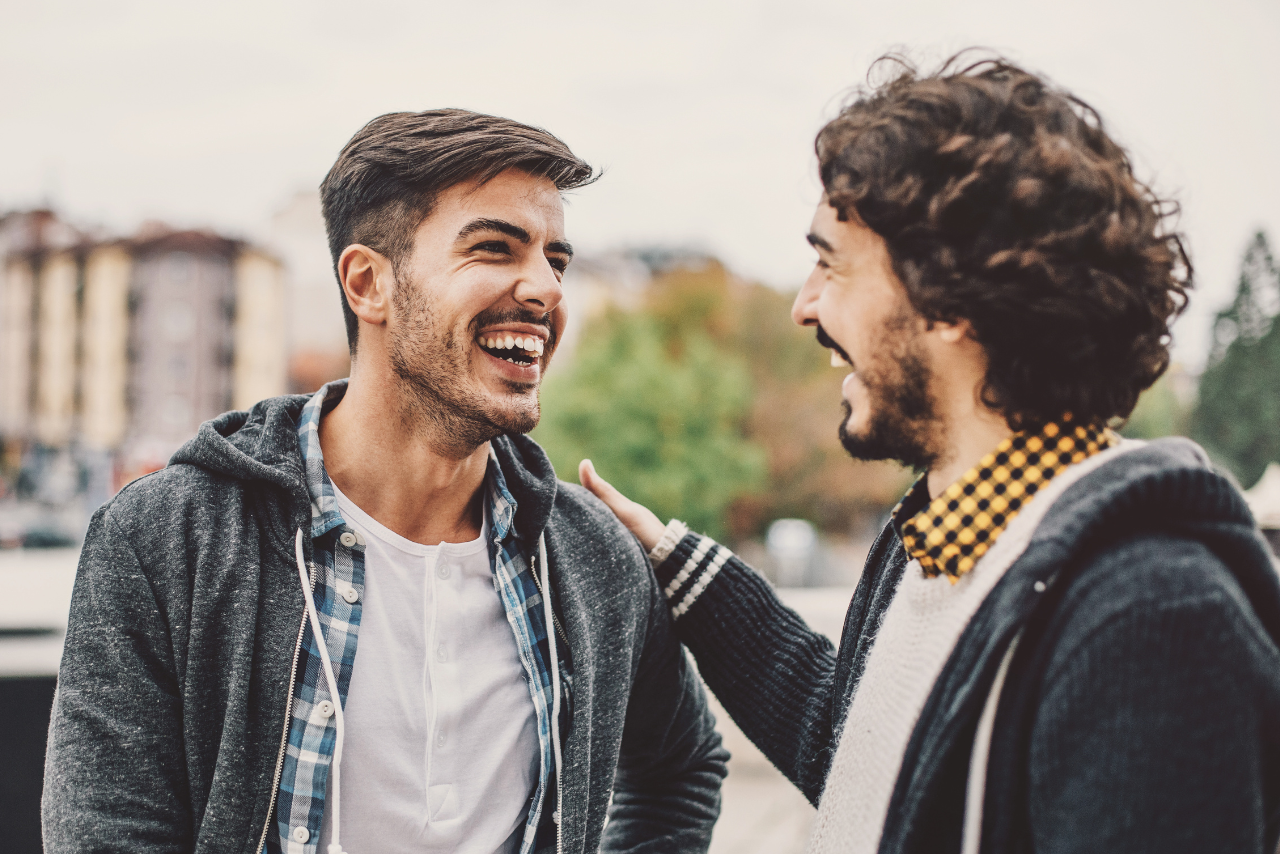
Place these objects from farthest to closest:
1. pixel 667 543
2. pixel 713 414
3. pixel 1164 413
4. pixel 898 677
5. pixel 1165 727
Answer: pixel 713 414 < pixel 1164 413 < pixel 667 543 < pixel 898 677 < pixel 1165 727

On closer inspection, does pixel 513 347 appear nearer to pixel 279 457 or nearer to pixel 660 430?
pixel 279 457

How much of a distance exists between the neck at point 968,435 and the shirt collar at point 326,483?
98 cm

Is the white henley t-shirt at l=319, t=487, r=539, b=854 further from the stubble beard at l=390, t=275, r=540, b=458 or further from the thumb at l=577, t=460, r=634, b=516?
the thumb at l=577, t=460, r=634, b=516

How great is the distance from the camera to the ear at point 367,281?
7.39ft

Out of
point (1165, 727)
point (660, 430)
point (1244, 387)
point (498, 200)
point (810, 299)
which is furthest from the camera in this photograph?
point (660, 430)

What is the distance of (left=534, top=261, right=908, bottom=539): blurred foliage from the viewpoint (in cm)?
3095

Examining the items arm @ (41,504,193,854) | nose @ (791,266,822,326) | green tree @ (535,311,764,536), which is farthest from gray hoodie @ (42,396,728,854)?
green tree @ (535,311,764,536)

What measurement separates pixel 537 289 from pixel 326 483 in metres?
0.60

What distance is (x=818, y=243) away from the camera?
5.95 feet

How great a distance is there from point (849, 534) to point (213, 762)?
37.8 m

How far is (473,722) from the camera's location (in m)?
2.05

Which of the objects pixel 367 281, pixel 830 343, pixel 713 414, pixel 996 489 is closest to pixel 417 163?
pixel 367 281

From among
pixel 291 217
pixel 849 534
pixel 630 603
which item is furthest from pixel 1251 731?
pixel 291 217

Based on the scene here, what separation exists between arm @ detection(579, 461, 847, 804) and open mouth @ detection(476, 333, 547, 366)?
1.21ft
